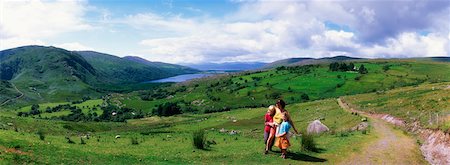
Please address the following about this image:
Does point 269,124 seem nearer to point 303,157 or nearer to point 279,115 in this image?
point 279,115

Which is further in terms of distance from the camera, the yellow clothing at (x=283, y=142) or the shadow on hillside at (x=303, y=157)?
the shadow on hillside at (x=303, y=157)

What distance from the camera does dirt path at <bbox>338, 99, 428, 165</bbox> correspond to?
26.8 m

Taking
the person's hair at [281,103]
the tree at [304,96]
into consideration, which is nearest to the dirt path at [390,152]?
the person's hair at [281,103]

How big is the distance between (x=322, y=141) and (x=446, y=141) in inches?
384

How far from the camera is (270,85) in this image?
19512 cm

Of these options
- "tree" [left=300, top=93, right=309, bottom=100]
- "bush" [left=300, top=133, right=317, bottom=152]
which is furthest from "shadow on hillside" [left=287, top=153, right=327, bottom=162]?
"tree" [left=300, top=93, right=309, bottom=100]

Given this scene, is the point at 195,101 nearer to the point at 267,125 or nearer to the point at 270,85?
the point at 270,85

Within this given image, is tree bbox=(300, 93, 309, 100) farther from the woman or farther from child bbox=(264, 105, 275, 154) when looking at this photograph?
the woman

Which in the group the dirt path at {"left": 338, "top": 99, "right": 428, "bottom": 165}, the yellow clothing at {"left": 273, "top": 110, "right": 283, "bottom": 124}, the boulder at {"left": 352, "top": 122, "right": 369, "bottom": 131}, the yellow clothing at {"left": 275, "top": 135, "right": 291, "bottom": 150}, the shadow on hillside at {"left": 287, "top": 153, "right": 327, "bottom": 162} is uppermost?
the yellow clothing at {"left": 273, "top": 110, "right": 283, "bottom": 124}

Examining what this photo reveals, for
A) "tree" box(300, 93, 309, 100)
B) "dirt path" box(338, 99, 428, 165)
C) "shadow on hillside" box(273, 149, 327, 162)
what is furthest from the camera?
"tree" box(300, 93, 309, 100)

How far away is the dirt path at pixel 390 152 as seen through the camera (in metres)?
26.8

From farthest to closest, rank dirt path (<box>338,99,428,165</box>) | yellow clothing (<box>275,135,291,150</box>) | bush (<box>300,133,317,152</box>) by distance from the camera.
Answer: bush (<box>300,133,317,152</box>) → dirt path (<box>338,99,428,165</box>) → yellow clothing (<box>275,135,291,150</box>)

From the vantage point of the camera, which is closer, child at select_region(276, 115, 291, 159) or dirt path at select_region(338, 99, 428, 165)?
child at select_region(276, 115, 291, 159)

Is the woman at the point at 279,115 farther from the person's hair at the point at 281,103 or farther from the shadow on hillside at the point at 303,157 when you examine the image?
the shadow on hillside at the point at 303,157
